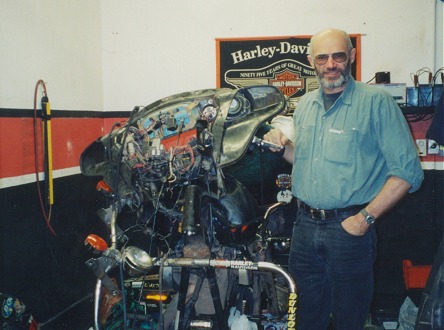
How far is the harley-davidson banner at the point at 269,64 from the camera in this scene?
12.8ft

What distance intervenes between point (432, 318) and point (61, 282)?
2.69m

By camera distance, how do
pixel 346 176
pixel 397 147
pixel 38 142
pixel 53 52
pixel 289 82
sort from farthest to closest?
pixel 289 82, pixel 53 52, pixel 38 142, pixel 346 176, pixel 397 147

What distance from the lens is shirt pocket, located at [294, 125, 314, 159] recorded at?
2389mm

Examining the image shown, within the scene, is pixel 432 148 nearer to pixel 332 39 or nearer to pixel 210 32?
pixel 332 39

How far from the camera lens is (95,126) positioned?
13.2 feet

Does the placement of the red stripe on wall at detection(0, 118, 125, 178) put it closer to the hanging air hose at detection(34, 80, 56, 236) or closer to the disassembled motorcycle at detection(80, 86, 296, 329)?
the hanging air hose at detection(34, 80, 56, 236)

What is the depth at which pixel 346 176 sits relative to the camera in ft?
7.23

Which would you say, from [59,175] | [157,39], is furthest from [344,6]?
[59,175]

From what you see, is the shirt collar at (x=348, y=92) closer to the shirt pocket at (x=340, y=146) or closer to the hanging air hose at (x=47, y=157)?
the shirt pocket at (x=340, y=146)

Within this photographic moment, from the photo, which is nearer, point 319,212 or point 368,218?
point 368,218

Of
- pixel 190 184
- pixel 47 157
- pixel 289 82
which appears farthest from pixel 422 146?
pixel 47 157

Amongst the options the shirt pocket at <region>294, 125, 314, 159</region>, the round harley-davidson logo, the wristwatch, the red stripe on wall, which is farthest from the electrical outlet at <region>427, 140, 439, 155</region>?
the red stripe on wall

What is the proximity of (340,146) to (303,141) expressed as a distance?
25 centimetres

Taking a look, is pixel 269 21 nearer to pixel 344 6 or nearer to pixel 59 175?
pixel 344 6
